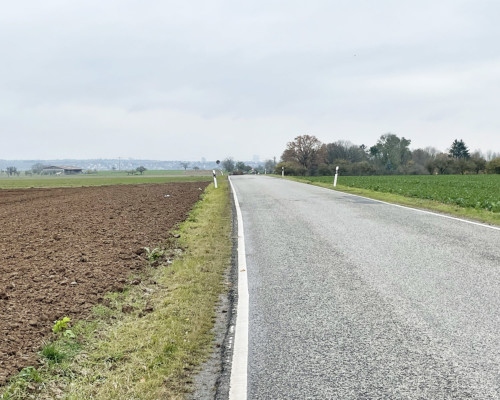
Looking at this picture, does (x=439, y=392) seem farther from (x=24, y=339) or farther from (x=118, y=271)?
→ (x=118, y=271)

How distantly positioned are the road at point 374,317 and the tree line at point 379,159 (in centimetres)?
7702

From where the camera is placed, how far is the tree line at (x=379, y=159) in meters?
85.6

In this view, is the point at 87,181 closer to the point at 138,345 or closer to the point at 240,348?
the point at 138,345

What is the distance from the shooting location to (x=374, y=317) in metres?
4.27

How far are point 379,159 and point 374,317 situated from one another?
11779cm

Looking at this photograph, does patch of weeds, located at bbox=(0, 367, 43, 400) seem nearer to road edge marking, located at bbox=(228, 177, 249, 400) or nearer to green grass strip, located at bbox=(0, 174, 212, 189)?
road edge marking, located at bbox=(228, 177, 249, 400)

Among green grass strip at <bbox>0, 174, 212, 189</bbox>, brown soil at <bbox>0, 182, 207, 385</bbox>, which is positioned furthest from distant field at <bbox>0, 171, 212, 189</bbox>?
brown soil at <bbox>0, 182, 207, 385</bbox>

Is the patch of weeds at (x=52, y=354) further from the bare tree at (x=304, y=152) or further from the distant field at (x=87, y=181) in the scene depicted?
the bare tree at (x=304, y=152)

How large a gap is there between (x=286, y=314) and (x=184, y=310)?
1.18 m

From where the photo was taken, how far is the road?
3002mm

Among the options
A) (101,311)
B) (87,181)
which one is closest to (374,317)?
(101,311)

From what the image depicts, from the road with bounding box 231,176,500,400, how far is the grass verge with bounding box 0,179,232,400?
552mm

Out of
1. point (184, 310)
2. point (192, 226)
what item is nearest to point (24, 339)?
point (184, 310)

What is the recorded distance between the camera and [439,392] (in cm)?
284
